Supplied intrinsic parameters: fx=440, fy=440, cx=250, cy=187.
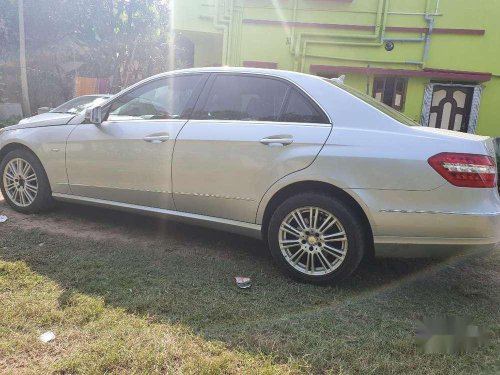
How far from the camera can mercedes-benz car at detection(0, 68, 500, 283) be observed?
2.94 metres

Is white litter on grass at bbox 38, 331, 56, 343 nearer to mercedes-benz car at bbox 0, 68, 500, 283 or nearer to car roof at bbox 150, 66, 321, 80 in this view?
mercedes-benz car at bbox 0, 68, 500, 283

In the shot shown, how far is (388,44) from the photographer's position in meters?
9.45

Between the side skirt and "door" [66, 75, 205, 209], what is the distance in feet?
0.16

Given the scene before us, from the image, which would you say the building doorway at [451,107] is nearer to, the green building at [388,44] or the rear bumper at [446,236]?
the green building at [388,44]

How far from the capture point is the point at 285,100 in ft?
11.4

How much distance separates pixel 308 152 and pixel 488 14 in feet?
26.2

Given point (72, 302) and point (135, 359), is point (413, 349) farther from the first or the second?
point (72, 302)

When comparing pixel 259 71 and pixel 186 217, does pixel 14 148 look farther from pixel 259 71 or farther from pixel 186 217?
pixel 259 71

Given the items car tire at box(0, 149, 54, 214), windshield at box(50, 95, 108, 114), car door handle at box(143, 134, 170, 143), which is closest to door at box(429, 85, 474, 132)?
windshield at box(50, 95, 108, 114)

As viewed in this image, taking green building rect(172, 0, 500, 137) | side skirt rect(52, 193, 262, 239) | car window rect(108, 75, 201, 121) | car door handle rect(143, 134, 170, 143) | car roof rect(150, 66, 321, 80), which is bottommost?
side skirt rect(52, 193, 262, 239)

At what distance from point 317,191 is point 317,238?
347 mm

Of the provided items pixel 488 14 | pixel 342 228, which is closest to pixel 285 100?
pixel 342 228

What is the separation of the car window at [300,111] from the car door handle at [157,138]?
101 cm

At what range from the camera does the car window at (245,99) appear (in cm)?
351
